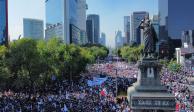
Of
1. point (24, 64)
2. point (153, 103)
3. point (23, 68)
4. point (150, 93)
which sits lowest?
point (153, 103)

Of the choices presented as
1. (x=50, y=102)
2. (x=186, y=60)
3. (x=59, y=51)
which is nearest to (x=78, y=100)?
(x=50, y=102)

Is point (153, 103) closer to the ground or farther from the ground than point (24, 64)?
closer to the ground

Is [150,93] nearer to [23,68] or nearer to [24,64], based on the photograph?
[23,68]

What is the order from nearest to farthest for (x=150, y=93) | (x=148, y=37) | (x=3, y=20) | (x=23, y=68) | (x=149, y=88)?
(x=150, y=93), (x=149, y=88), (x=148, y=37), (x=23, y=68), (x=3, y=20)

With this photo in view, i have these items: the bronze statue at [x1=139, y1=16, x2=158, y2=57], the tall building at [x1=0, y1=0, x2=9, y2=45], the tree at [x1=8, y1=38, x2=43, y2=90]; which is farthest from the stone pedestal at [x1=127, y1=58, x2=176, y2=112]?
the tall building at [x1=0, y1=0, x2=9, y2=45]

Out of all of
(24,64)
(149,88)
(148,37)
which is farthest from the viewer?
(24,64)

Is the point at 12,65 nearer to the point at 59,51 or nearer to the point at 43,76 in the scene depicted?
the point at 43,76

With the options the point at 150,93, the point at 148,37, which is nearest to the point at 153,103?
the point at 150,93

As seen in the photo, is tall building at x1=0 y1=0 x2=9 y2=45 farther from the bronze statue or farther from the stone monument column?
the stone monument column
